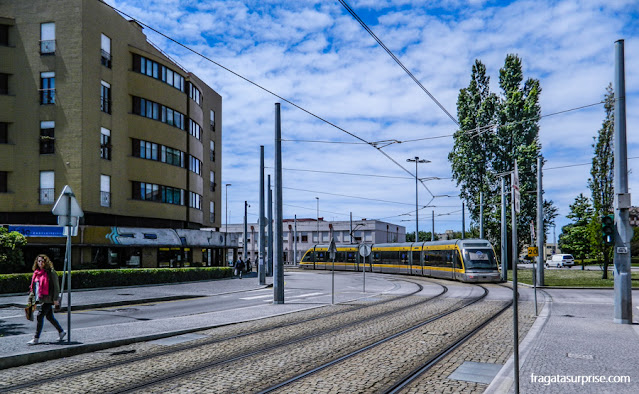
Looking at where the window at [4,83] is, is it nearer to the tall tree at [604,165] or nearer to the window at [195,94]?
the window at [195,94]

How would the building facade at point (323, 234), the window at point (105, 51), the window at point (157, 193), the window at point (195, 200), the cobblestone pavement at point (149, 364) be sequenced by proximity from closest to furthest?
the cobblestone pavement at point (149, 364)
the window at point (105, 51)
the window at point (157, 193)
the window at point (195, 200)
the building facade at point (323, 234)

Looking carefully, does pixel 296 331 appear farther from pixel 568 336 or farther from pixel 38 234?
pixel 38 234

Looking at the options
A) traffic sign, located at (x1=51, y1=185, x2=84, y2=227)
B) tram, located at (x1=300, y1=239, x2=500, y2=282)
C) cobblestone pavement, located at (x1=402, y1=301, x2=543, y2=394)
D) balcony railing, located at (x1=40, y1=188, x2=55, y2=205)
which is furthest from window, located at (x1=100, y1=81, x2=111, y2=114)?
cobblestone pavement, located at (x1=402, y1=301, x2=543, y2=394)

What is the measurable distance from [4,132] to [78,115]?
4369mm

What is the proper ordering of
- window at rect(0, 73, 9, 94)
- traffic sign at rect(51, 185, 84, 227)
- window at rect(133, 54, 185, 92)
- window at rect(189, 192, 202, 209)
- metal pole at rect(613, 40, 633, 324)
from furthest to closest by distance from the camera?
window at rect(189, 192, 202, 209)
window at rect(133, 54, 185, 92)
window at rect(0, 73, 9, 94)
metal pole at rect(613, 40, 633, 324)
traffic sign at rect(51, 185, 84, 227)

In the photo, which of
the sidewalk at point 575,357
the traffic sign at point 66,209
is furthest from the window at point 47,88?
the sidewalk at point 575,357

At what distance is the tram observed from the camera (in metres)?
31.0

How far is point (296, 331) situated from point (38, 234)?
22.7m

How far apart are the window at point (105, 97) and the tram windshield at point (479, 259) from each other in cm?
2397

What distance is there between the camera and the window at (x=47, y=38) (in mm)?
30469

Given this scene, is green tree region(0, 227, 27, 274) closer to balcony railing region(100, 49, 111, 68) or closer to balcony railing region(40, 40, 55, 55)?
balcony railing region(40, 40, 55, 55)

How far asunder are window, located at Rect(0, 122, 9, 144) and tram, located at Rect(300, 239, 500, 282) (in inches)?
879

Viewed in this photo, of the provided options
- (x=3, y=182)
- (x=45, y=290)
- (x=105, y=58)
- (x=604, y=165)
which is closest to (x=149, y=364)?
(x=45, y=290)

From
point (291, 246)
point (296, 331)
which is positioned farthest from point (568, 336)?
point (291, 246)
